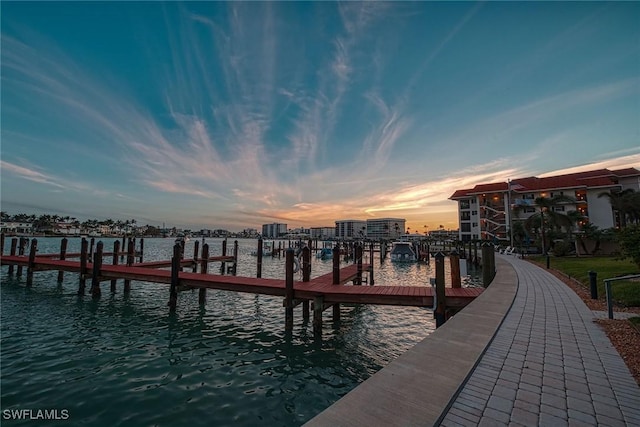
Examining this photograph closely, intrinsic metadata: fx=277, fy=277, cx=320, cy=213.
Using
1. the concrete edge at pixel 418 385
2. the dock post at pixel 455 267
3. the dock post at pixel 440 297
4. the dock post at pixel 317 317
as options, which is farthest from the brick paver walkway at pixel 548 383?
the dock post at pixel 317 317

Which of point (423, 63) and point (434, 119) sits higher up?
point (423, 63)

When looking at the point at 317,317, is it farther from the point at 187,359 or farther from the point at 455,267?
the point at 455,267

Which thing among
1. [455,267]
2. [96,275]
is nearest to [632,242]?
[455,267]

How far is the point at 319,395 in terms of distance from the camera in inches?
278

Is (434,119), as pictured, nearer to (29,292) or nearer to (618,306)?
(618,306)

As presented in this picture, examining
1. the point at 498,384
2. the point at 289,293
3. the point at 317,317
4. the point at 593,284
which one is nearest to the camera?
the point at 498,384

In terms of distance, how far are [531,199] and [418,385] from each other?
75315 millimetres

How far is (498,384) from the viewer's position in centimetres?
408

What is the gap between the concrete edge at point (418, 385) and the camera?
3.00m

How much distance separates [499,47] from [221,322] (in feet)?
69.0

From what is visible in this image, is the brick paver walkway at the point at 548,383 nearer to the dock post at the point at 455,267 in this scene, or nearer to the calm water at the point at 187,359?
the calm water at the point at 187,359

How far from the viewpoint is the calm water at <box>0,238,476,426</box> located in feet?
21.4

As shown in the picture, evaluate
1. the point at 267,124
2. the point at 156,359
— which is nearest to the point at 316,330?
the point at 156,359

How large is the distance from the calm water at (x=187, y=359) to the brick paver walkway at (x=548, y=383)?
395 centimetres
